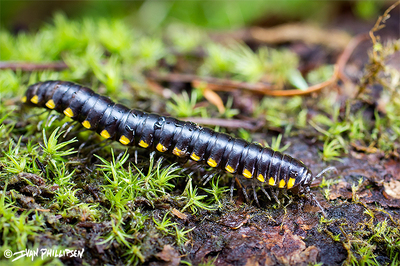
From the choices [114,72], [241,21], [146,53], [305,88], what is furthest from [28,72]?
[241,21]

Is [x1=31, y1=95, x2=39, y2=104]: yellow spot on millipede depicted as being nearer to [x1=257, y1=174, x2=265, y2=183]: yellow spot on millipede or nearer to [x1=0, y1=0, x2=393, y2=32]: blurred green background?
[x1=257, y1=174, x2=265, y2=183]: yellow spot on millipede

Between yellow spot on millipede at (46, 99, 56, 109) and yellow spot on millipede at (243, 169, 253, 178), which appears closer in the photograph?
yellow spot on millipede at (243, 169, 253, 178)

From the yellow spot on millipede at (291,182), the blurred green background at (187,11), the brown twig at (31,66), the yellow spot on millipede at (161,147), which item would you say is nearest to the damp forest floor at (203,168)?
the brown twig at (31,66)

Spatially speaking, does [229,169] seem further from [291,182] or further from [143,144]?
[143,144]

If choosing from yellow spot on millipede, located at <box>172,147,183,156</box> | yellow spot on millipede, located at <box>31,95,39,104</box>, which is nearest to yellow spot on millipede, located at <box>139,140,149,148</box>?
yellow spot on millipede, located at <box>172,147,183,156</box>

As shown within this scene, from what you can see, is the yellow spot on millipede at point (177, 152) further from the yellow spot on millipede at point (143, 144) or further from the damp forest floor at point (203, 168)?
the yellow spot on millipede at point (143, 144)

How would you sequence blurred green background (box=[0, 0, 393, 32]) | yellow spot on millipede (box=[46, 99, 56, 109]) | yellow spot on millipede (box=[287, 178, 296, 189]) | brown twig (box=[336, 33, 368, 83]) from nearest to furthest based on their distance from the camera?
1. yellow spot on millipede (box=[287, 178, 296, 189])
2. yellow spot on millipede (box=[46, 99, 56, 109])
3. brown twig (box=[336, 33, 368, 83])
4. blurred green background (box=[0, 0, 393, 32])

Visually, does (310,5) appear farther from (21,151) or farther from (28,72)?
(21,151)
